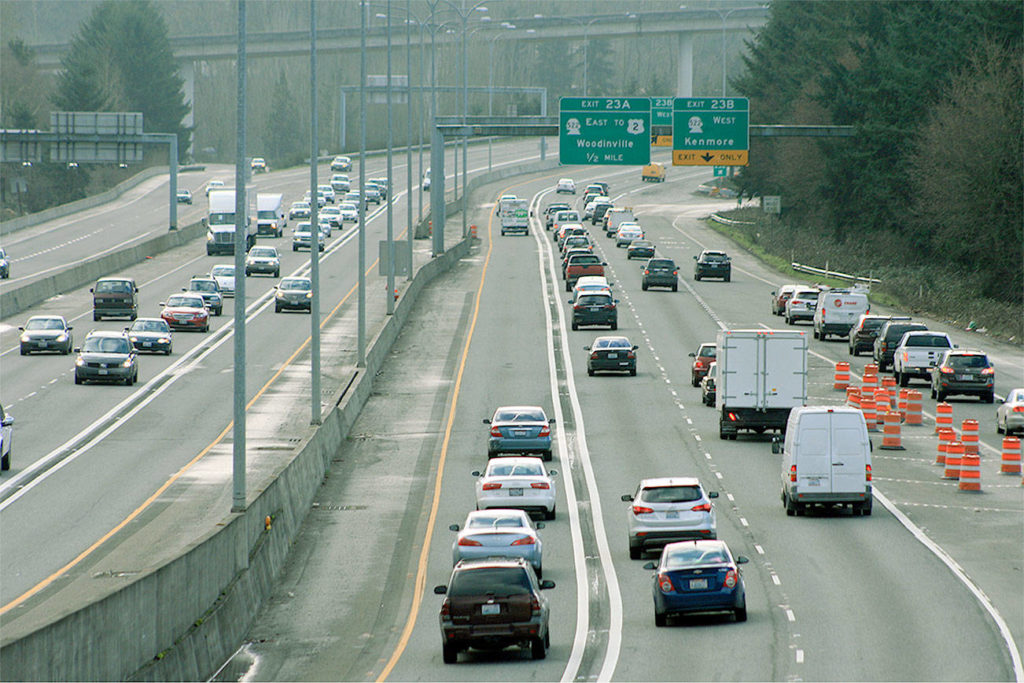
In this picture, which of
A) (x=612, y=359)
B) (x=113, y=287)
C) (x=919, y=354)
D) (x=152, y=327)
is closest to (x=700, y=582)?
(x=919, y=354)

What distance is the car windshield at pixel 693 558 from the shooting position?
2369 centimetres

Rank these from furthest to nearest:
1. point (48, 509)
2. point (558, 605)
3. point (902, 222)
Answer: point (902, 222) → point (48, 509) → point (558, 605)

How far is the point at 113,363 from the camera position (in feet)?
161

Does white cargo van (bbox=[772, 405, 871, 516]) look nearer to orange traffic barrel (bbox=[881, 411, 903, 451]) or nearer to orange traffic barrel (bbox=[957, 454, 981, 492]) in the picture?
orange traffic barrel (bbox=[957, 454, 981, 492])

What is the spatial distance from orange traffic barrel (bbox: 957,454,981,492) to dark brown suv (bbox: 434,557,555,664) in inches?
630

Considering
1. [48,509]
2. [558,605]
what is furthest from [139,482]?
[558,605]

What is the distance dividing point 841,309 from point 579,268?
697 inches

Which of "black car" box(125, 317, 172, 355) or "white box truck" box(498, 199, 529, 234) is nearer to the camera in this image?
"black car" box(125, 317, 172, 355)

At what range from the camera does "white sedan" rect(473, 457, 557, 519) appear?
106 ft

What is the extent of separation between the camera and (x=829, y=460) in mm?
32219

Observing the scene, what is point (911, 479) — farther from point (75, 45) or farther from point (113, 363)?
point (75, 45)

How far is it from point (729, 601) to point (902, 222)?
64811mm

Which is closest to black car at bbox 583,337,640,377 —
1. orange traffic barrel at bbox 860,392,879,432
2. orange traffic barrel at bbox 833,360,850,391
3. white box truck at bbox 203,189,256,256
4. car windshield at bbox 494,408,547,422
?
orange traffic barrel at bbox 833,360,850,391

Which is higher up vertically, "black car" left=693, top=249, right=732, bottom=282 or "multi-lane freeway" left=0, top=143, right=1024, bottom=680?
"black car" left=693, top=249, right=732, bottom=282
